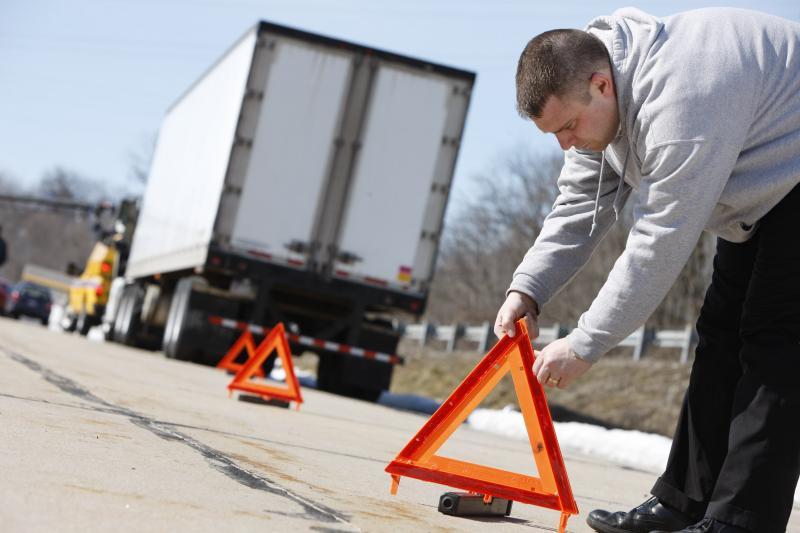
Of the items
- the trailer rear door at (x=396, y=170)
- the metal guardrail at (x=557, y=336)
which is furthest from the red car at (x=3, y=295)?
the trailer rear door at (x=396, y=170)

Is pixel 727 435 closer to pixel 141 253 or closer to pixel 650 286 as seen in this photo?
pixel 650 286

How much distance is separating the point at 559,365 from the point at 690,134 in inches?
34.1

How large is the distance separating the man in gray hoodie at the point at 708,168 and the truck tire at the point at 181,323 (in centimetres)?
1412

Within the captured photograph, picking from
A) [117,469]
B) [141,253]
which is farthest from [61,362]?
[141,253]

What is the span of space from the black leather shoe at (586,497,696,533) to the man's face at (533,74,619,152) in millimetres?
1369

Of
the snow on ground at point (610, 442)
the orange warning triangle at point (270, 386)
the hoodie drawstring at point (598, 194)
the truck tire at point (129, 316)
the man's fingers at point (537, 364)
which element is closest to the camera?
the man's fingers at point (537, 364)

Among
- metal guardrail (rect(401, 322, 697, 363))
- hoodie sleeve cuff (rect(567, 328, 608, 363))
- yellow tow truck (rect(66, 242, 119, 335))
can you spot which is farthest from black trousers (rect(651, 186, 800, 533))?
yellow tow truck (rect(66, 242, 119, 335))

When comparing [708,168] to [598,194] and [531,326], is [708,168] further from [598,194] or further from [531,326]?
[531,326]

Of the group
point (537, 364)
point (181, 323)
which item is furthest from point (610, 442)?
point (537, 364)

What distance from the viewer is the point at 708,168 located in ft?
12.5

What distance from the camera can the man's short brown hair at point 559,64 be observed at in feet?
13.0

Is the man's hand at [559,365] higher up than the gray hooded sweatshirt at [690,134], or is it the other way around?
the gray hooded sweatshirt at [690,134]

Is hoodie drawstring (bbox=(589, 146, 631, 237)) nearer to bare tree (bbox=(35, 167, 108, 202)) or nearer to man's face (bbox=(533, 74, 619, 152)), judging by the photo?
man's face (bbox=(533, 74, 619, 152))

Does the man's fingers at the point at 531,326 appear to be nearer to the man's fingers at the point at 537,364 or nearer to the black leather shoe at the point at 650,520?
the man's fingers at the point at 537,364
